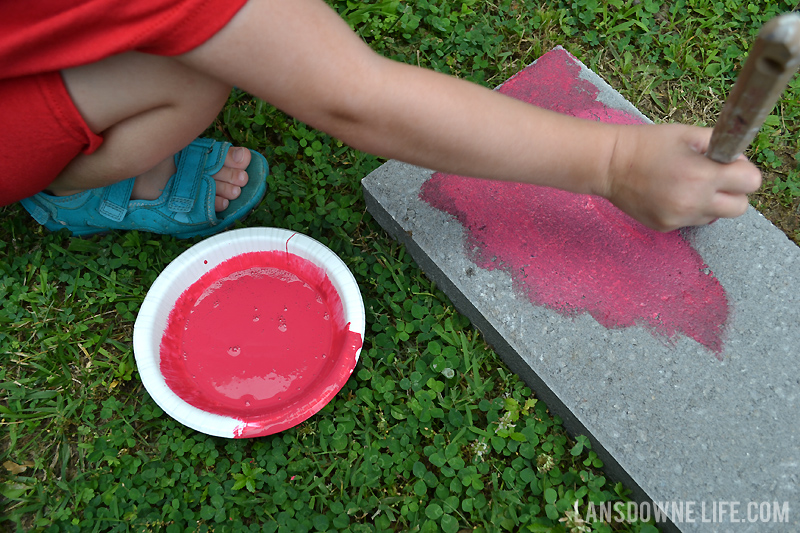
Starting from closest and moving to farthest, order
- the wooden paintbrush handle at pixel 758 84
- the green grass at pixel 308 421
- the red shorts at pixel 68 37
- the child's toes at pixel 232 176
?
the wooden paintbrush handle at pixel 758 84, the red shorts at pixel 68 37, the green grass at pixel 308 421, the child's toes at pixel 232 176

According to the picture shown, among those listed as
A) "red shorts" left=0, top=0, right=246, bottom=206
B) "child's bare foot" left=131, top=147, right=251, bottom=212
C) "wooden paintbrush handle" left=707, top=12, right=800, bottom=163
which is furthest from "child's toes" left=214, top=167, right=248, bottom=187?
"wooden paintbrush handle" left=707, top=12, right=800, bottom=163

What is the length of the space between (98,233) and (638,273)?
1.81m

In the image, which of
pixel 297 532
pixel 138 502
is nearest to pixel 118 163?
pixel 138 502

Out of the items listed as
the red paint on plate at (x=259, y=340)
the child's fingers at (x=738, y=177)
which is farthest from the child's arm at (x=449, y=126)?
the red paint on plate at (x=259, y=340)

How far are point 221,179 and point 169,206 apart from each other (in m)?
0.19

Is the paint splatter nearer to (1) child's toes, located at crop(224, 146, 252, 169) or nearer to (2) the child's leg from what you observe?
(1) child's toes, located at crop(224, 146, 252, 169)

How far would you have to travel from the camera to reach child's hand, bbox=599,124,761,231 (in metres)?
1.27

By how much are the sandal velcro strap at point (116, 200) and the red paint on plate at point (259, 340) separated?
34cm

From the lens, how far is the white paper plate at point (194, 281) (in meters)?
1.57

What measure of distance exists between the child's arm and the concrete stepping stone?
0.30 meters

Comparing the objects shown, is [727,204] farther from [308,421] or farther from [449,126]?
[308,421]

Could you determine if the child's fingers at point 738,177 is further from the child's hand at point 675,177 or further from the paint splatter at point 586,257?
the paint splatter at point 586,257

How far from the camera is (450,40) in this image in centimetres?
229

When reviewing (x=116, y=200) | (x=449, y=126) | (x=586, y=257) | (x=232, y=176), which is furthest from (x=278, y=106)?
(x=586, y=257)
